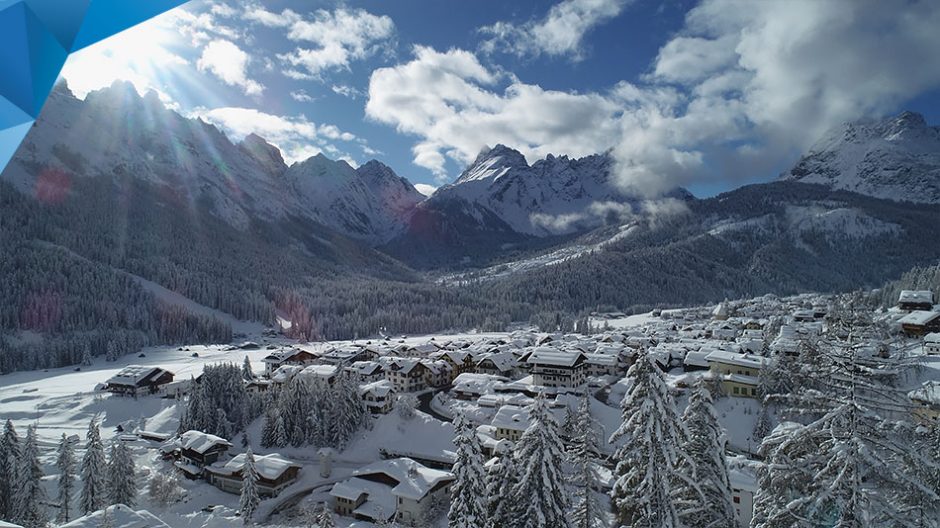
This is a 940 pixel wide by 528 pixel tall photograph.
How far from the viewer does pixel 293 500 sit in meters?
46.7

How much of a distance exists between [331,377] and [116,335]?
80053 mm

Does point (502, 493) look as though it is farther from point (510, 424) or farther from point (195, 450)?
point (195, 450)

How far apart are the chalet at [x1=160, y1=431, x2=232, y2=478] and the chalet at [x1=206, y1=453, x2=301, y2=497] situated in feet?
5.11

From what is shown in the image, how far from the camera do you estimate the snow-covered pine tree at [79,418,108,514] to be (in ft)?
127

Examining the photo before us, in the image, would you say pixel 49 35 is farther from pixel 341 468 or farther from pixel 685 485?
pixel 341 468

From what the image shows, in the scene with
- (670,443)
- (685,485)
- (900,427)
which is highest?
(900,427)

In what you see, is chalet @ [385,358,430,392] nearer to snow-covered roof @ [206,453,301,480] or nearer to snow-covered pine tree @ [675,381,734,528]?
snow-covered roof @ [206,453,301,480]

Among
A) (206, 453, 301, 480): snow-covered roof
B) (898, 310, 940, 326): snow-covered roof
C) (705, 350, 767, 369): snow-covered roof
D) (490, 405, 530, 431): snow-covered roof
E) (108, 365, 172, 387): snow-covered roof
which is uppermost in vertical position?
(108, 365, 172, 387): snow-covered roof

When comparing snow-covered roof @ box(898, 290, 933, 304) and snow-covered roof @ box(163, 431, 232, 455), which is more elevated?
snow-covered roof @ box(898, 290, 933, 304)

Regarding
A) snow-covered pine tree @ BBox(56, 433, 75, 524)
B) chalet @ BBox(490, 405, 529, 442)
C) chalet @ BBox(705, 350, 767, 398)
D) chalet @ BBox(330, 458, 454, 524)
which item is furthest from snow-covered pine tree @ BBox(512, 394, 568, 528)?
chalet @ BBox(705, 350, 767, 398)

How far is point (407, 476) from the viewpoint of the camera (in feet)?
149

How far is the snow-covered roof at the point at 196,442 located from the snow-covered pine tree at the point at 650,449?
5023cm

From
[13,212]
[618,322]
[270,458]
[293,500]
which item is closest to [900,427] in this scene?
[293,500]

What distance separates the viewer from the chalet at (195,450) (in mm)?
52469
